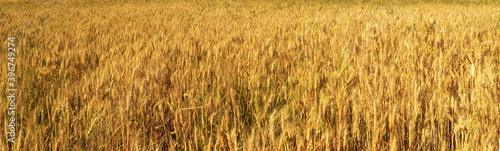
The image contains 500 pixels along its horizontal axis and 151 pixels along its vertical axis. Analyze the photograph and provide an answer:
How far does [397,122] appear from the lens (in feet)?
3.22

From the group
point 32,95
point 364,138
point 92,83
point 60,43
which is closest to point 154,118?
point 92,83

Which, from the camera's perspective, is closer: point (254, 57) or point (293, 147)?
point (293, 147)

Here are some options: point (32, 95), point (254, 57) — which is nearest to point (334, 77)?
point (254, 57)

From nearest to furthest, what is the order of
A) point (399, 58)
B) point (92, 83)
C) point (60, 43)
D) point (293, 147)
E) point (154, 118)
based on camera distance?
point (293, 147) < point (154, 118) < point (92, 83) < point (399, 58) < point (60, 43)

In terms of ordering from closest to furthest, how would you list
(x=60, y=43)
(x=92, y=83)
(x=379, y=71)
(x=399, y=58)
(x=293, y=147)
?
(x=293, y=147) → (x=92, y=83) → (x=379, y=71) → (x=399, y=58) → (x=60, y=43)

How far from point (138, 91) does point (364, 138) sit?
31.8 inches

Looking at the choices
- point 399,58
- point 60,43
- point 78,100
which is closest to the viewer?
point 78,100

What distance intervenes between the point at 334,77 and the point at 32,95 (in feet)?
4.05

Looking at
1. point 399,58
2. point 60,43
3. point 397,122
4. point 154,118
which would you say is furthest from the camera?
point 60,43

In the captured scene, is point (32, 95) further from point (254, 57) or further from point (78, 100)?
point (254, 57)

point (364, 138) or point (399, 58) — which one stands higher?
point (399, 58)

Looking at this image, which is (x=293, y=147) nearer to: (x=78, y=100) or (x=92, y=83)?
(x=78, y=100)

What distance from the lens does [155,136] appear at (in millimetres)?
1042

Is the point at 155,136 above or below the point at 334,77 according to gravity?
below
